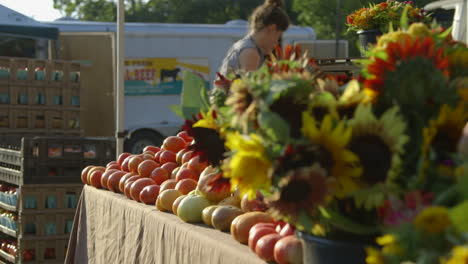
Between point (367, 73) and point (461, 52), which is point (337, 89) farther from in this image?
point (461, 52)

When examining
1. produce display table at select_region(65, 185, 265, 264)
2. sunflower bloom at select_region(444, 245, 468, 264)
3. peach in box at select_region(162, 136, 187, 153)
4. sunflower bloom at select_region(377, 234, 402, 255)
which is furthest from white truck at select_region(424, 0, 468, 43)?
sunflower bloom at select_region(444, 245, 468, 264)

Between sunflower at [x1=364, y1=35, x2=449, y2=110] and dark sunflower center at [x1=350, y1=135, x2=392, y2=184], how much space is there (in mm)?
105

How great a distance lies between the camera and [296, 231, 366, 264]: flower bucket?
1.67 metres

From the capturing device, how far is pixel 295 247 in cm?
206

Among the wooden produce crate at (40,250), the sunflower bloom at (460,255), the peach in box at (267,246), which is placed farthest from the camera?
the wooden produce crate at (40,250)

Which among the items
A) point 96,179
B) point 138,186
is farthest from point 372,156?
point 96,179

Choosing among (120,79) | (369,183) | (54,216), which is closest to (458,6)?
(120,79)

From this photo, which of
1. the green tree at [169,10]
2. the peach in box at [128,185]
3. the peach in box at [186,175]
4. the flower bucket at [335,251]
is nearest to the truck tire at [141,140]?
the peach in box at [128,185]

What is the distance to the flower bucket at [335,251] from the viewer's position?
167 centimetres

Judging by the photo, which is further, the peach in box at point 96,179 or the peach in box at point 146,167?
the peach in box at point 96,179

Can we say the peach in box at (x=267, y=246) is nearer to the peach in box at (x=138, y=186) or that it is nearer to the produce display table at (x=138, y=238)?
the produce display table at (x=138, y=238)

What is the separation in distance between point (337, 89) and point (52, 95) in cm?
618

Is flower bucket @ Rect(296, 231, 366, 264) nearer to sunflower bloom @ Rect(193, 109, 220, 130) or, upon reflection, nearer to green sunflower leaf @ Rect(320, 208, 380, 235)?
green sunflower leaf @ Rect(320, 208, 380, 235)

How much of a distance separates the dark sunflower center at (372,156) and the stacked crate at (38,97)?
246 inches
